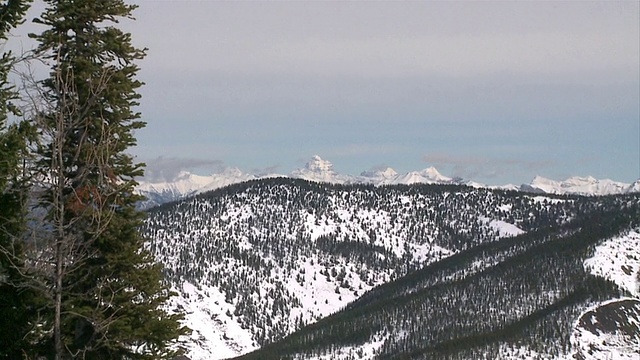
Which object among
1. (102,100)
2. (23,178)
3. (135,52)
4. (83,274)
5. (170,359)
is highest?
(135,52)

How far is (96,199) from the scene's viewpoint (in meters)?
26.6

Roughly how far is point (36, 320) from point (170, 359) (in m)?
5.32

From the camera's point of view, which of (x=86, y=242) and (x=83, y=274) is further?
(x=83, y=274)

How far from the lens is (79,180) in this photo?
2692 cm

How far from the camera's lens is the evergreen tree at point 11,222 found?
2506cm

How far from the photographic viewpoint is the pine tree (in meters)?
25.5

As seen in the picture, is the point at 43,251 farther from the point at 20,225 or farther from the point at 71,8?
the point at 71,8

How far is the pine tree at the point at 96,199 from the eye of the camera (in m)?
25.5

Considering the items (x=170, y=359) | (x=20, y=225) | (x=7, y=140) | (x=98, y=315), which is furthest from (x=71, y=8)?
(x=170, y=359)

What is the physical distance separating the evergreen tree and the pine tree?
3.12ft

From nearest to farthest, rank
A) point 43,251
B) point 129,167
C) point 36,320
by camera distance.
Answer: point 43,251
point 36,320
point 129,167

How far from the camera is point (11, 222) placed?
1001 inches

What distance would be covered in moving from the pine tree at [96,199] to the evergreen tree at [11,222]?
37.5 inches

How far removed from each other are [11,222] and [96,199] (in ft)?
9.55
